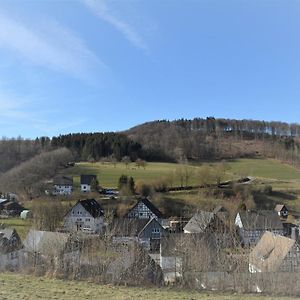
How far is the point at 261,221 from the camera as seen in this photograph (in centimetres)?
3869

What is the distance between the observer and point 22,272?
12438 millimetres

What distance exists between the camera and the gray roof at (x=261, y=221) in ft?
121

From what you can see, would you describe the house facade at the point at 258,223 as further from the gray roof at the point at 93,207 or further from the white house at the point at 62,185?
the white house at the point at 62,185

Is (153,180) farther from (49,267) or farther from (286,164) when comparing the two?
(49,267)

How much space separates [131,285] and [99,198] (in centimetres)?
4034

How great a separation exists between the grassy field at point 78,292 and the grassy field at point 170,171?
46.4m

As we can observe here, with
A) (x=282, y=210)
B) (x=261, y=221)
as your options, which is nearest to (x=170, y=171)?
(x=282, y=210)

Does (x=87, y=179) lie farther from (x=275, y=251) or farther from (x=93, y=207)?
(x=275, y=251)

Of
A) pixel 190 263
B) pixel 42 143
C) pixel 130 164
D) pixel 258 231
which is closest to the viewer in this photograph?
pixel 190 263

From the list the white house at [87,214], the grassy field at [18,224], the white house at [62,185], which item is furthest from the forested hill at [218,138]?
the grassy field at [18,224]

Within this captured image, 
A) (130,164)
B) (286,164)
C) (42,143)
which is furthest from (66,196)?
(286,164)

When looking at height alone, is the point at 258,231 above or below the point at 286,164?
below

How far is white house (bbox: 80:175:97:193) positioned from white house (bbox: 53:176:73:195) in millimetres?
1440

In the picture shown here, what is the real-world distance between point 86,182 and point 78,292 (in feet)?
162
